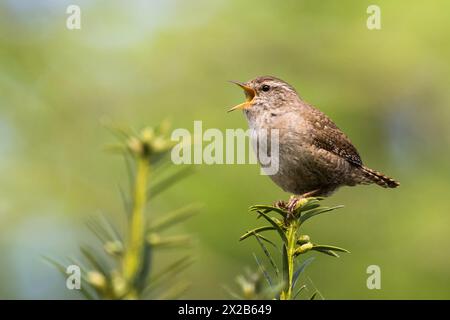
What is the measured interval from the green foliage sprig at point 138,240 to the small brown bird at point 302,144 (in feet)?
11.9

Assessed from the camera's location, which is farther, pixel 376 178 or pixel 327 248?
pixel 376 178

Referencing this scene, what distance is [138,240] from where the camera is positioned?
33.7 inches

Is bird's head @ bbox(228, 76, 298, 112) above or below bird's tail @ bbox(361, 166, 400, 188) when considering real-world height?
above

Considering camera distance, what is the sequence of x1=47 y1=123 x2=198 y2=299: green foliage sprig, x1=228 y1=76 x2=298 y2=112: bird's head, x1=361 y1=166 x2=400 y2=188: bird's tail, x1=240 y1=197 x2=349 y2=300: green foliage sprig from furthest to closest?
x1=361 y1=166 x2=400 y2=188: bird's tail → x1=228 y1=76 x2=298 y2=112: bird's head → x1=240 y1=197 x2=349 y2=300: green foliage sprig → x1=47 y1=123 x2=198 y2=299: green foliage sprig

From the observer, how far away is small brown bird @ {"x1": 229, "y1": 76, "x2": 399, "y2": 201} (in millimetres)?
4684

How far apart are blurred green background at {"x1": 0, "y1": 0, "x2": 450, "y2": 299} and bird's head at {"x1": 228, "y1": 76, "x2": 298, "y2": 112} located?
2.24 ft

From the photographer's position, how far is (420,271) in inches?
207

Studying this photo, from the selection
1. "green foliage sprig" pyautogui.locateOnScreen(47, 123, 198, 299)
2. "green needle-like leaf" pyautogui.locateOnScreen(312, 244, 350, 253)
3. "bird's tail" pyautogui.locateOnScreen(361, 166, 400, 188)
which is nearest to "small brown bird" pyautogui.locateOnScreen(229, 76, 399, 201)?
"bird's tail" pyautogui.locateOnScreen(361, 166, 400, 188)

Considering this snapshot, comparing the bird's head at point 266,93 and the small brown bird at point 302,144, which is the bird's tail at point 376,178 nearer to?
the small brown bird at point 302,144

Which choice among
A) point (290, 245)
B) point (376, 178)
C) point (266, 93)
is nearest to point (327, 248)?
point (290, 245)

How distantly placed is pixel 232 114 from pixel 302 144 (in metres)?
1.58

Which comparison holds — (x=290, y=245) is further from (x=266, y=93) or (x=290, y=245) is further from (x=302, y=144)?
(x=266, y=93)

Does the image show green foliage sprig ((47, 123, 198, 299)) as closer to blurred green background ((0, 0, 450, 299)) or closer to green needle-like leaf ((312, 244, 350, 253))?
green needle-like leaf ((312, 244, 350, 253))
